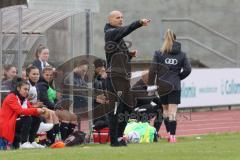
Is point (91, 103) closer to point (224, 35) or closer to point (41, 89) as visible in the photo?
point (41, 89)

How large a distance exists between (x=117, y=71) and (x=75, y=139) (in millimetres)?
2483

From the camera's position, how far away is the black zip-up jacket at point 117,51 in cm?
1481

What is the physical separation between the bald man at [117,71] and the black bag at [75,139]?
1.89 m

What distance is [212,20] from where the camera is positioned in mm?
36781

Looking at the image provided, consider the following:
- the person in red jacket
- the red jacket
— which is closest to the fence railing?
the person in red jacket

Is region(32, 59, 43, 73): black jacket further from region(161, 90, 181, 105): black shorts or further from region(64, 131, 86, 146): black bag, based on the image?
region(161, 90, 181, 105): black shorts

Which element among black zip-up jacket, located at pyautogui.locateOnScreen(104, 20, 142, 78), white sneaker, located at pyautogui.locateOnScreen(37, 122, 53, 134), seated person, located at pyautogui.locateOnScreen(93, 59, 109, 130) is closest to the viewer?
black zip-up jacket, located at pyautogui.locateOnScreen(104, 20, 142, 78)

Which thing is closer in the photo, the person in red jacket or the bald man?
the bald man

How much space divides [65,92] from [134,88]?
1586 millimetres

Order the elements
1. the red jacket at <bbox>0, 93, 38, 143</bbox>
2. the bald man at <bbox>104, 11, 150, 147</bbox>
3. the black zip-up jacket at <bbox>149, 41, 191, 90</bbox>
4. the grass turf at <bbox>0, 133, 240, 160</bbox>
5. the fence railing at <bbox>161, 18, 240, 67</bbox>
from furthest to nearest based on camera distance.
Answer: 1. the fence railing at <bbox>161, 18, 240, 67</bbox>
2. the black zip-up jacket at <bbox>149, 41, 191, 90</bbox>
3. the red jacket at <bbox>0, 93, 38, 143</bbox>
4. the bald man at <bbox>104, 11, 150, 147</bbox>
5. the grass turf at <bbox>0, 133, 240, 160</bbox>

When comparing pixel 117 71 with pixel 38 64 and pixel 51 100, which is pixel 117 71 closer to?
pixel 51 100

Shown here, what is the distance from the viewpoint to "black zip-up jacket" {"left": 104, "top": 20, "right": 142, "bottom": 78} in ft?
48.6

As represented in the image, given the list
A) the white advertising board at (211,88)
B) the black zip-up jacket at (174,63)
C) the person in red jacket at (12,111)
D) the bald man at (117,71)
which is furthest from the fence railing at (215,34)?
the bald man at (117,71)

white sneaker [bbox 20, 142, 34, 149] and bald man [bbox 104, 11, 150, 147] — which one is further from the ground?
bald man [bbox 104, 11, 150, 147]
